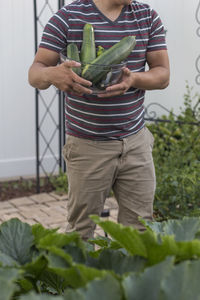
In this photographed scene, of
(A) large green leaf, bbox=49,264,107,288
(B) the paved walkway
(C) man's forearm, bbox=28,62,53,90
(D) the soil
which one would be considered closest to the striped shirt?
(C) man's forearm, bbox=28,62,53,90

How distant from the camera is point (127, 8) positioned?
6.81 feet

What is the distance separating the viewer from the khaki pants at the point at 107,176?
2.12 m

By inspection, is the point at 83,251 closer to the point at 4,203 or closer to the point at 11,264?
the point at 11,264

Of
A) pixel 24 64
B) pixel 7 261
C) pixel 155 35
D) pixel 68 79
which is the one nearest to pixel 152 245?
pixel 7 261

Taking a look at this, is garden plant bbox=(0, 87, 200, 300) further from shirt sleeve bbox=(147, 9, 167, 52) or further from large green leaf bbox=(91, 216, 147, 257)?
shirt sleeve bbox=(147, 9, 167, 52)

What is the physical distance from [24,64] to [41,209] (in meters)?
1.62

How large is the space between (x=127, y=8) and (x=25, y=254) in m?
1.47

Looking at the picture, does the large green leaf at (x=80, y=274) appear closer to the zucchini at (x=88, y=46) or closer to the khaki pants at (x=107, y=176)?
the zucchini at (x=88, y=46)

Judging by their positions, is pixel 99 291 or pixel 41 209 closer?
pixel 99 291

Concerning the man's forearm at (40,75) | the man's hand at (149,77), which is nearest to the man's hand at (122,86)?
the man's hand at (149,77)

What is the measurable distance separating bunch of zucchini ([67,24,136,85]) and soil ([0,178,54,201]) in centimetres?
265

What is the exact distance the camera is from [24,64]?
188 inches

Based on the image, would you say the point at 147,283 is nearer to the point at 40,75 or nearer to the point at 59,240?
the point at 59,240

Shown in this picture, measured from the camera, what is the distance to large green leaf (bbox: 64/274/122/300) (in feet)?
2.04
